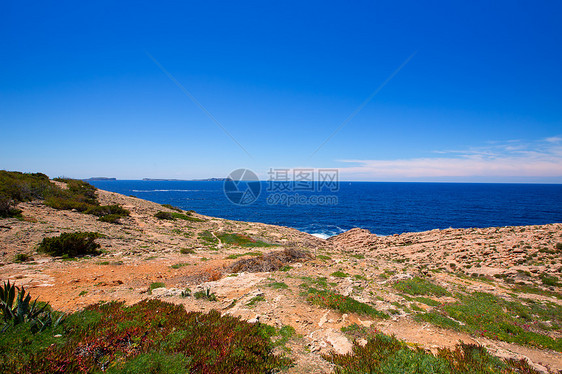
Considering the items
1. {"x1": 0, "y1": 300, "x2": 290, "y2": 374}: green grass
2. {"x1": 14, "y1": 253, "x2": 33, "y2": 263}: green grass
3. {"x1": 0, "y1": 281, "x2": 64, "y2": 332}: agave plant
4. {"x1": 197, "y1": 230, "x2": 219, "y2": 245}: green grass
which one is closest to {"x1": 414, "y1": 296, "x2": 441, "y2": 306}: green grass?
{"x1": 0, "y1": 300, "x2": 290, "y2": 374}: green grass

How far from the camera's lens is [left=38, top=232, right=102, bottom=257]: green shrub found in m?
15.0

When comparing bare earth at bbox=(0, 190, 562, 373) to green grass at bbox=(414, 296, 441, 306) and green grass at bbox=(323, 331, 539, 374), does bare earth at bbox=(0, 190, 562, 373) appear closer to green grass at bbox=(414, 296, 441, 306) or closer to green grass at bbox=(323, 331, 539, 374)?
green grass at bbox=(414, 296, 441, 306)

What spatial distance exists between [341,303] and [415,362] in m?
4.53

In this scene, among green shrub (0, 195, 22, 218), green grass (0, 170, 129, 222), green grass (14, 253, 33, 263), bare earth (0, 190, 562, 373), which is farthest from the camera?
green grass (0, 170, 129, 222)

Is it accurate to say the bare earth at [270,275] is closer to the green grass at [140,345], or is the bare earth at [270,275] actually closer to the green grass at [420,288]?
the green grass at [420,288]

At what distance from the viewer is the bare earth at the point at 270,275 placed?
8.24 meters

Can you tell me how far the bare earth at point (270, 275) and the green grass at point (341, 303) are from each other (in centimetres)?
33

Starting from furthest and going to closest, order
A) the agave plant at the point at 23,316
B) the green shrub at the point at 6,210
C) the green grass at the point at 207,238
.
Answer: the green grass at the point at 207,238 → the green shrub at the point at 6,210 → the agave plant at the point at 23,316

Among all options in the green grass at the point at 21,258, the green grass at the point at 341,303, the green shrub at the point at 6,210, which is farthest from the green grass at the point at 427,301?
the green shrub at the point at 6,210

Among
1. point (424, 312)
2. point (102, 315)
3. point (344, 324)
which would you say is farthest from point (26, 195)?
point (424, 312)

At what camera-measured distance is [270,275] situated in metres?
14.1

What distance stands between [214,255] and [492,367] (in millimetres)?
18317

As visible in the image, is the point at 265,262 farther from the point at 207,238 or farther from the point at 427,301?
the point at 207,238

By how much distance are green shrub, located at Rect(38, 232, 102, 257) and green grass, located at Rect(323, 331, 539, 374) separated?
17.9m
